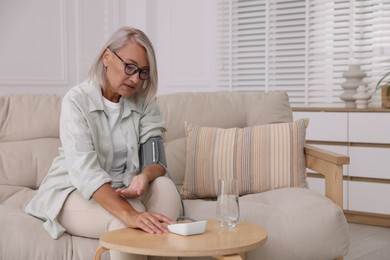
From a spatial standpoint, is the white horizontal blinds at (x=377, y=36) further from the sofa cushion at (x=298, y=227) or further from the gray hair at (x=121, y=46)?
the gray hair at (x=121, y=46)

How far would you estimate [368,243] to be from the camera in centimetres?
369

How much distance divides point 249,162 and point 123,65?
0.87m

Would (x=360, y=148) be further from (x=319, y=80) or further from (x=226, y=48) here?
(x=226, y=48)

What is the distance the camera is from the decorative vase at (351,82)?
448 cm

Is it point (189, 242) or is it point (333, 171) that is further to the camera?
point (333, 171)

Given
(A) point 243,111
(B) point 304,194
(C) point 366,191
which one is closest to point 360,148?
(C) point 366,191

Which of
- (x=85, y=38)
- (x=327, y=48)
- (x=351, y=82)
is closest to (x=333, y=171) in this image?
(x=351, y=82)

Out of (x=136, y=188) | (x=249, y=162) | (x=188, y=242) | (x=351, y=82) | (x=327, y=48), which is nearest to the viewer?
(x=188, y=242)

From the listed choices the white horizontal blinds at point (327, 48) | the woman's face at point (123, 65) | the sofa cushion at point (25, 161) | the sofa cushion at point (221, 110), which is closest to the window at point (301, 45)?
the white horizontal blinds at point (327, 48)

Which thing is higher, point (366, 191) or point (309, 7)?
point (309, 7)

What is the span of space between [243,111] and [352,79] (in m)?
1.80

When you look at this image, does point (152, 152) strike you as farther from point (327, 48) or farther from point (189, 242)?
point (327, 48)

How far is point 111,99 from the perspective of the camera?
2.33m

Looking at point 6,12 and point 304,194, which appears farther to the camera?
point 6,12
